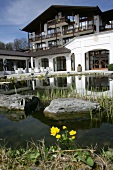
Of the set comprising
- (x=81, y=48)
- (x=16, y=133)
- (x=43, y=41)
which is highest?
(x=43, y=41)

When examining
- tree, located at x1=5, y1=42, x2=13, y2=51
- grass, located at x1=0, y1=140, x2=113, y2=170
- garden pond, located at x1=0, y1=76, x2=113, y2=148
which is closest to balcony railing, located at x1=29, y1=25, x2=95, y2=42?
tree, located at x1=5, y1=42, x2=13, y2=51

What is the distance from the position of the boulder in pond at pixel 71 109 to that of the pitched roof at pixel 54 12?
81.5 ft

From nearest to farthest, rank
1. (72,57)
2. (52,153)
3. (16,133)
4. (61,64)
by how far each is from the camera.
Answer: (52,153) < (16,133) < (72,57) < (61,64)

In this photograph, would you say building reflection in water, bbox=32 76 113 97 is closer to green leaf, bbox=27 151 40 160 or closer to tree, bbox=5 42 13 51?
green leaf, bbox=27 151 40 160

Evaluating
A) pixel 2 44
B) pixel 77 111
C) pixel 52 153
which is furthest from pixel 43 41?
pixel 52 153

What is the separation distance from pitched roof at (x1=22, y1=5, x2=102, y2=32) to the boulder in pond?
2483cm

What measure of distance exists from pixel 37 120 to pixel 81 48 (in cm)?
2110

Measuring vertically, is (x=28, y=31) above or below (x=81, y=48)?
above

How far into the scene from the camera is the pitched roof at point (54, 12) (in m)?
27.0

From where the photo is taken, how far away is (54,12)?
31109 millimetres

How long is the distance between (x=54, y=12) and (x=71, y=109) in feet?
98.3

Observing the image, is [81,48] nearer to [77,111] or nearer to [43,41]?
[43,41]

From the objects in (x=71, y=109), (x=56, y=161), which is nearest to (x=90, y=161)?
(x=56, y=161)

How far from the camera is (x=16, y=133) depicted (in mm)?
3973
